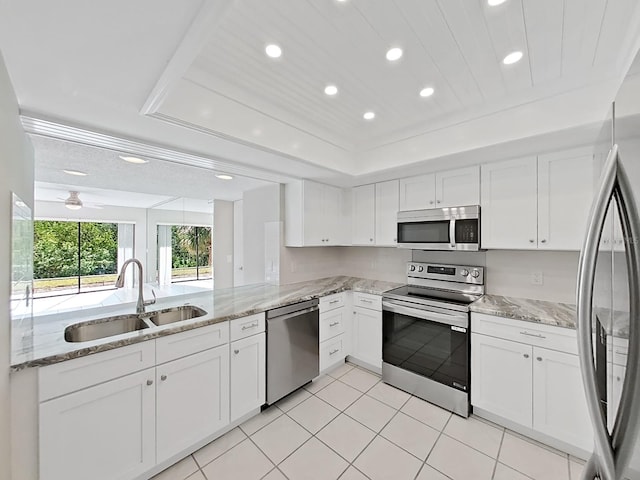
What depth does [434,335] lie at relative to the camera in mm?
2375

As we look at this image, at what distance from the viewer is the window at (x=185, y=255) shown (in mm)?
4000

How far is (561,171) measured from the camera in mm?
2086

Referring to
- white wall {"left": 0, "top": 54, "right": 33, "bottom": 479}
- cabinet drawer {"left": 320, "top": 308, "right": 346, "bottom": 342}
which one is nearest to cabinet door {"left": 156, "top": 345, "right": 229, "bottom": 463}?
white wall {"left": 0, "top": 54, "right": 33, "bottom": 479}

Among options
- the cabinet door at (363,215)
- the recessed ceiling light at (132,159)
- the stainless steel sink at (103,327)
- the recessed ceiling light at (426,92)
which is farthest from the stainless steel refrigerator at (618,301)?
the recessed ceiling light at (132,159)

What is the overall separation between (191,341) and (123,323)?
0.64 metres

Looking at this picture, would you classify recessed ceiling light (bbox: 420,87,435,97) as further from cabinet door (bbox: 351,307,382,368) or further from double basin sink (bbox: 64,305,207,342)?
double basin sink (bbox: 64,305,207,342)

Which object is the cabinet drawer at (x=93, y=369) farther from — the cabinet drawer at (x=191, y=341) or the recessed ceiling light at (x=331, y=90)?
the recessed ceiling light at (x=331, y=90)

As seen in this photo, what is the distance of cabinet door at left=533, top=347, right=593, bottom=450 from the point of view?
1.76 m

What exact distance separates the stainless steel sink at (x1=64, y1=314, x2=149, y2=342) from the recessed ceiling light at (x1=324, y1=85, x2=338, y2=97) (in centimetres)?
211

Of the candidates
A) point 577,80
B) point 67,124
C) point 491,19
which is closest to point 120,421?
point 67,124

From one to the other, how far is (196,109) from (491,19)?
1653mm

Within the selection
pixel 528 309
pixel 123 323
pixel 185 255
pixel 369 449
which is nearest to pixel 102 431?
pixel 123 323

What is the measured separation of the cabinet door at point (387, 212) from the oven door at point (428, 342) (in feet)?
2.60

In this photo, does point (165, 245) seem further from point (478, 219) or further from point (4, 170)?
point (478, 219)
